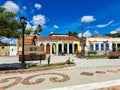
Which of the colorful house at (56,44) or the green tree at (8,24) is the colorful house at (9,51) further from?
the green tree at (8,24)

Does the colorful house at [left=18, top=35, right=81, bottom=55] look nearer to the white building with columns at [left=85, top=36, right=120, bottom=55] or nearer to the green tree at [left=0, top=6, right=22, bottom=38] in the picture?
the white building with columns at [left=85, top=36, right=120, bottom=55]

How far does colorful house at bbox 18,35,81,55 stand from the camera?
1544 inches

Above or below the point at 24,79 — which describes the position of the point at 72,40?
above

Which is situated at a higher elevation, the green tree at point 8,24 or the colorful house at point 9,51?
the green tree at point 8,24

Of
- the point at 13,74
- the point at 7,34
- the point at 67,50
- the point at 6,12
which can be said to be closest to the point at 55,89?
the point at 13,74

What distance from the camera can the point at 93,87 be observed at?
864 cm

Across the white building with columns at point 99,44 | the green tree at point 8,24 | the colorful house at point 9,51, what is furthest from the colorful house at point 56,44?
the green tree at point 8,24

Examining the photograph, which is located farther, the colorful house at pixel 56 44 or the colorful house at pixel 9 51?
the colorful house at pixel 56 44

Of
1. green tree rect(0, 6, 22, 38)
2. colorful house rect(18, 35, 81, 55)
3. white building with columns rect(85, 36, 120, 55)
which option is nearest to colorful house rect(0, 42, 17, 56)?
colorful house rect(18, 35, 81, 55)

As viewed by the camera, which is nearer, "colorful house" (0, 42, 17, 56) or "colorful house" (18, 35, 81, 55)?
"colorful house" (0, 42, 17, 56)

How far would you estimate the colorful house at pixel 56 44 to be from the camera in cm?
3922

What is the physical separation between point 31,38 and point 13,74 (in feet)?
101

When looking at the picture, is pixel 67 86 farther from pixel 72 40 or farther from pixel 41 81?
pixel 72 40

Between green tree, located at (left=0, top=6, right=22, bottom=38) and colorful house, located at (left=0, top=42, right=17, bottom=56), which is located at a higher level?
green tree, located at (left=0, top=6, right=22, bottom=38)
